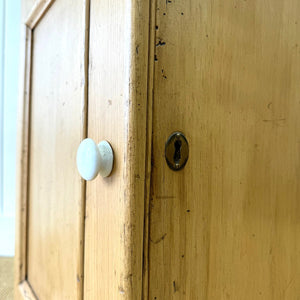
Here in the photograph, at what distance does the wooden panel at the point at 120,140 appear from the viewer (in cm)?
25

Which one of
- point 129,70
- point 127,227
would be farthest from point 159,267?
point 129,70

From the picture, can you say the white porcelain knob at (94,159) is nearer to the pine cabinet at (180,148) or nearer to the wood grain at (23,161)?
the pine cabinet at (180,148)

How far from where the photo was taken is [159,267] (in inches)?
10.4

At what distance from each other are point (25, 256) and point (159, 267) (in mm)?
456

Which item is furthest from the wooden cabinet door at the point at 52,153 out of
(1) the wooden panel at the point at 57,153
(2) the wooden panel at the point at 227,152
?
(2) the wooden panel at the point at 227,152

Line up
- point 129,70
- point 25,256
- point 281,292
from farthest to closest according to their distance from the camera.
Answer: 1. point 25,256
2. point 281,292
3. point 129,70

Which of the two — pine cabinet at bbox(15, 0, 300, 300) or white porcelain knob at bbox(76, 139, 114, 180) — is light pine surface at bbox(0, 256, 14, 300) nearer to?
pine cabinet at bbox(15, 0, 300, 300)

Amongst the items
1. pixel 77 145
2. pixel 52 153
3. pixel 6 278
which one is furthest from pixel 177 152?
pixel 6 278

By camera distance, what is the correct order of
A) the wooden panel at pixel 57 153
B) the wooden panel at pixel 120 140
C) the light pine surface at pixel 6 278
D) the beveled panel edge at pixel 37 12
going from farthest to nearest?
the light pine surface at pixel 6 278, the beveled panel edge at pixel 37 12, the wooden panel at pixel 57 153, the wooden panel at pixel 120 140

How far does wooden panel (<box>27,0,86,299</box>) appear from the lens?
0.37 meters

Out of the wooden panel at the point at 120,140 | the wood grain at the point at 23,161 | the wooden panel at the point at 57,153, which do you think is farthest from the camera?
the wood grain at the point at 23,161

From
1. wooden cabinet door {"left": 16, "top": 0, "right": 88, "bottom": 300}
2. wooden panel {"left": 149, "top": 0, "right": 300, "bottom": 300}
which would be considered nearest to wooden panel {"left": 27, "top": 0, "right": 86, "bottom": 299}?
wooden cabinet door {"left": 16, "top": 0, "right": 88, "bottom": 300}

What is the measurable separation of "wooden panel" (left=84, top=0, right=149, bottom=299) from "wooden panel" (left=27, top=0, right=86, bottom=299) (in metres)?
0.04

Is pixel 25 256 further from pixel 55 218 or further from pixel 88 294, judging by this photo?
pixel 88 294
